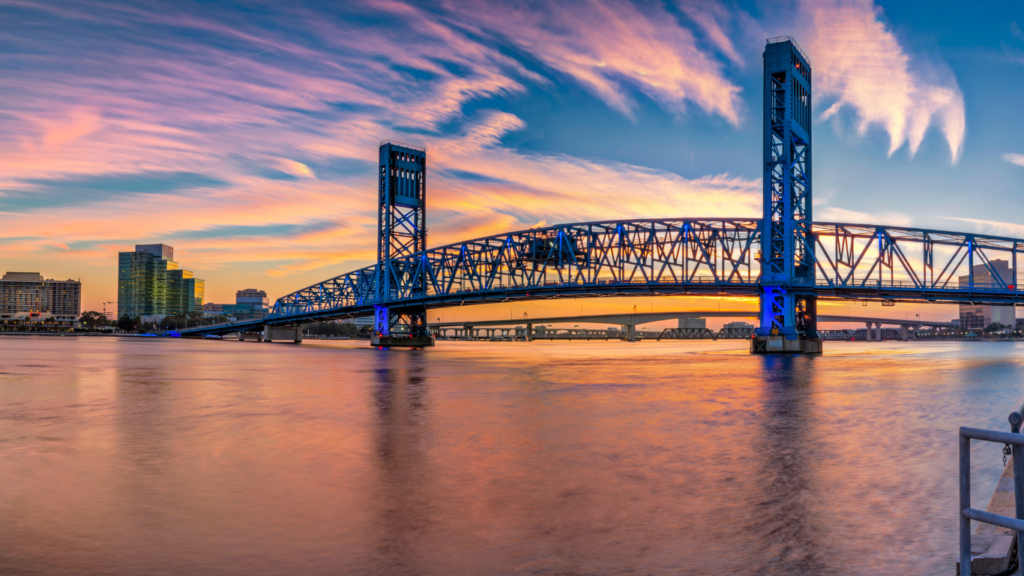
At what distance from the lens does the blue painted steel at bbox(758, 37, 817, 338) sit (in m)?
74.6

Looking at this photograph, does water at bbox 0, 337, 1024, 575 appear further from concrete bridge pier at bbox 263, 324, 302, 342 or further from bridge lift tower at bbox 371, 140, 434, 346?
concrete bridge pier at bbox 263, 324, 302, 342

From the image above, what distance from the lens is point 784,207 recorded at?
7519cm

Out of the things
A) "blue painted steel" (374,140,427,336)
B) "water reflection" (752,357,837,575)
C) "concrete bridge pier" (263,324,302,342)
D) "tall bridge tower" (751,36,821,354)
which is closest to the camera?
"water reflection" (752,357,837,575)

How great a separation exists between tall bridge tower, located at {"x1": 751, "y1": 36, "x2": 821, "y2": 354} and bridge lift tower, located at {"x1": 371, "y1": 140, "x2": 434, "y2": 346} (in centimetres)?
5636

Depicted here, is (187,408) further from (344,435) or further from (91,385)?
(91,385)

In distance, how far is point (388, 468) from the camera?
11703mm

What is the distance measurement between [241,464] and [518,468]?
16.3ft

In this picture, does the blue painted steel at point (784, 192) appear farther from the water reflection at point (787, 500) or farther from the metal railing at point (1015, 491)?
the metal railing at point (1015, 491)

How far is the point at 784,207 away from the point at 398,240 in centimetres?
6400

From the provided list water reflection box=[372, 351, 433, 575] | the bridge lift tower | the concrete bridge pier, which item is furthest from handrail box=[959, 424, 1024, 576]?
the concrete bridge pier

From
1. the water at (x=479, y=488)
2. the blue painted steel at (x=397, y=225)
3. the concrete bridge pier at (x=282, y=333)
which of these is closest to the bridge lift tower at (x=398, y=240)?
the blue painted steel at (x=397, y=225)

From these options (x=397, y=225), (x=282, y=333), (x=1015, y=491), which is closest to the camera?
(x=1015, y=491)

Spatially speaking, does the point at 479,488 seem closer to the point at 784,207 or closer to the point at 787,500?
the point at 787,500

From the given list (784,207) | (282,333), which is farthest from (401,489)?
(282,333)
